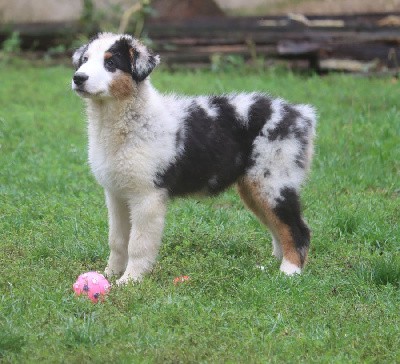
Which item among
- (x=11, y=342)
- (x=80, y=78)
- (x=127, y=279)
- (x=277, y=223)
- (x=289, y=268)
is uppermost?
(x=80, y=78)

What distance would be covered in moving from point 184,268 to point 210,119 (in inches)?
41.0

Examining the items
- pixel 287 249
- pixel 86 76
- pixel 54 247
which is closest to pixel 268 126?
pixel 287 249

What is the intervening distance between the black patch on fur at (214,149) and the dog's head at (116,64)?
1.57ft

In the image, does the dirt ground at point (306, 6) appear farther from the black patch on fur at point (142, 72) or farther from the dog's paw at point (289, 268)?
the dog's paw at point (289, 268)

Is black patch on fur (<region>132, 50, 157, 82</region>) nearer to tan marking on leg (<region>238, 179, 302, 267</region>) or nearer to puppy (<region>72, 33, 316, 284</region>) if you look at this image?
puppy (<region>72, 33, 316, 284</region>)

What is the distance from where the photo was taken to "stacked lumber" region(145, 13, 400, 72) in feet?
46.5

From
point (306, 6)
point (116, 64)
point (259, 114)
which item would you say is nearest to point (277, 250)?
point (259, 114)

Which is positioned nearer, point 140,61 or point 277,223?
point 140,61

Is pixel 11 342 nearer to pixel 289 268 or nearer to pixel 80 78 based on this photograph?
pixel 80 78

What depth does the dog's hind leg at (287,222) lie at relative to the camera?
21.4 ft

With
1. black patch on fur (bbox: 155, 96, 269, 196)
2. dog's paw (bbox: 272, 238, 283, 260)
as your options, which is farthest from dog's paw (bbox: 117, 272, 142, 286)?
dog's paw (bbox: 272, 238, 283, 260)

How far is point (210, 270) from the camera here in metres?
6.38

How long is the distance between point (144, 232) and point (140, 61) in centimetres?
112

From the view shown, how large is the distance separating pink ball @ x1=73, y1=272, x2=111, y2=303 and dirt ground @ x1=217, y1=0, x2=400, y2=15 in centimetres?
1295
